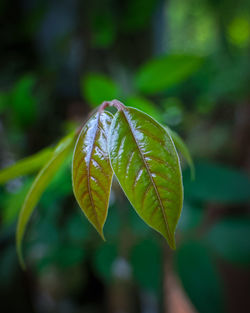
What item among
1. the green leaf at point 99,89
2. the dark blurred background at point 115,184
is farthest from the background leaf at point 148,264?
the green leaf at point 99,89

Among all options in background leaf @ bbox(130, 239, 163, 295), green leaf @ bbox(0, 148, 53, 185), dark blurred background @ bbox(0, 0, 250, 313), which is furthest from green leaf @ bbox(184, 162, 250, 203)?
green leaf @ bbox(0, 148, 53, 185)

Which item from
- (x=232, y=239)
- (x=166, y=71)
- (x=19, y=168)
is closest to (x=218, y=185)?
(x=232, y=239)

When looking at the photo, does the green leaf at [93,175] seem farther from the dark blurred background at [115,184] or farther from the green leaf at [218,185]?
the green leaf at [218,185]

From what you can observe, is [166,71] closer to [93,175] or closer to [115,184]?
[115,184]

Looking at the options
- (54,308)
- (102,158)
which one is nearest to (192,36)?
(54,308)

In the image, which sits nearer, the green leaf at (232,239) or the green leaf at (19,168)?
the green leaf at (19,168)

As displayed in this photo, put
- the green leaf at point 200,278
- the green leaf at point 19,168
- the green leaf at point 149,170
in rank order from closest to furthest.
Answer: the green leaf at point 149,170 → the green leaf at point 19,168 → the green leaf at point 200,278
